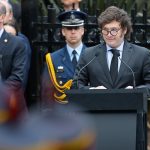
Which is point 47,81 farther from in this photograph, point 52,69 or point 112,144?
point 112,144

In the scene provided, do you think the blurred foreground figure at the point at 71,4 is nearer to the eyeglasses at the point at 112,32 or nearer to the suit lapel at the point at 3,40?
the suit lapel at the point at 3,40

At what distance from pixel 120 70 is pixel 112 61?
10 cm

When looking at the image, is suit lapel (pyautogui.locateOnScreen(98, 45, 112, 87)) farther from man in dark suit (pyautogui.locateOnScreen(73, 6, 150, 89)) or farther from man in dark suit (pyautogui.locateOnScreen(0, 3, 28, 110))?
man in dark suit (pyautogui.locateOnScreen(0, 3, 28, 110))

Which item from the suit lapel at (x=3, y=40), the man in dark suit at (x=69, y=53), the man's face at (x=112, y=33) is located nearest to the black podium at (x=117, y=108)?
the man's face at (x=112, y=33)

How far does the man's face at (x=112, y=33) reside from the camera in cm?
436

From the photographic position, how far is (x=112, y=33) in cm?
437

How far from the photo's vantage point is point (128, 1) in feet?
23.4

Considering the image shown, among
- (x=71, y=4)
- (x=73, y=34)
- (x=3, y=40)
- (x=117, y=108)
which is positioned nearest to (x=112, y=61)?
(x=117, y=108)

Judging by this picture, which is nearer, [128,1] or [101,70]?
[101,70]

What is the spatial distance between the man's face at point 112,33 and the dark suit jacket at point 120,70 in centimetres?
7

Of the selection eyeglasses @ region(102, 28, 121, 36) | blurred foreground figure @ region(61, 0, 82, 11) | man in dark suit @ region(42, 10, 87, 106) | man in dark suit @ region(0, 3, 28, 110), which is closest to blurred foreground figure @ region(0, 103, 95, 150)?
eyeglasses @ region(102, 28, 121, 36)

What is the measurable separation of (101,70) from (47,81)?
4.31ft

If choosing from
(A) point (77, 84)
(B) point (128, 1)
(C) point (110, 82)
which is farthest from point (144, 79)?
(B) point (128, 1)

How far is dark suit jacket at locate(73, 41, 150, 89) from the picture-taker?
4.29 meters
